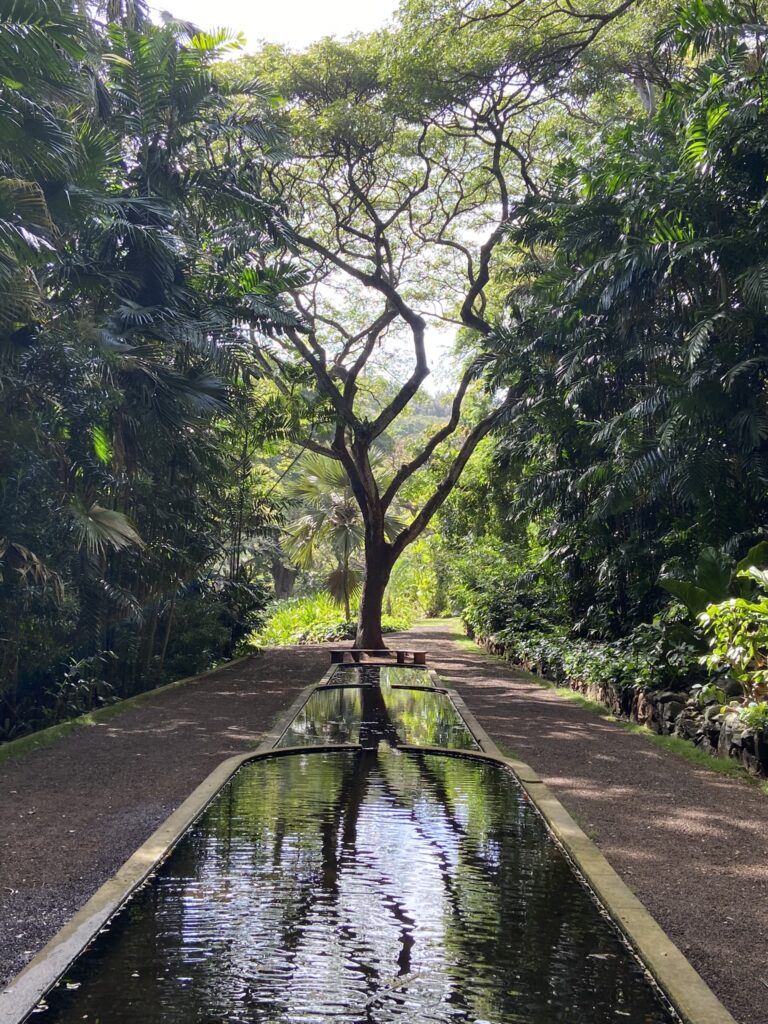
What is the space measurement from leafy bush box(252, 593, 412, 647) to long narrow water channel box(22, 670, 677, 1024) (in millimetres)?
20555

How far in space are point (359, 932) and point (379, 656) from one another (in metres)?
15.4

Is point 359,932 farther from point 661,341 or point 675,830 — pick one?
point 661,341

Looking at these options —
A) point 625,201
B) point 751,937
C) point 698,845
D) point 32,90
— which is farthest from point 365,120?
point 751,937

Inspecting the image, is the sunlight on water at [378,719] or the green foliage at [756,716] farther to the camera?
the sunlight on water at [378,719]

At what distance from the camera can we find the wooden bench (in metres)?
17.6

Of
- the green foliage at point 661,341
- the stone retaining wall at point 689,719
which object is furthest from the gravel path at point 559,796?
the green foliage at point 661,341

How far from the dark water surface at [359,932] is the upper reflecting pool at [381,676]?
8.74 metres

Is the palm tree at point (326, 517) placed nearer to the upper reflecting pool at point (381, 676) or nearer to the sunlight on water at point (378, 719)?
the upper reflecting pool at point (381, 676)

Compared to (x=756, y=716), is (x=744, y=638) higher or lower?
higher

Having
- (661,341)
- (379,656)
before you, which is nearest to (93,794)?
(661,341)

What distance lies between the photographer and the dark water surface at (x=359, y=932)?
3.27m

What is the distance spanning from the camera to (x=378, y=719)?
10.8 meters

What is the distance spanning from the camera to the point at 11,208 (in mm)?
8711

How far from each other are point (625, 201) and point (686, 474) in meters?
4.13
